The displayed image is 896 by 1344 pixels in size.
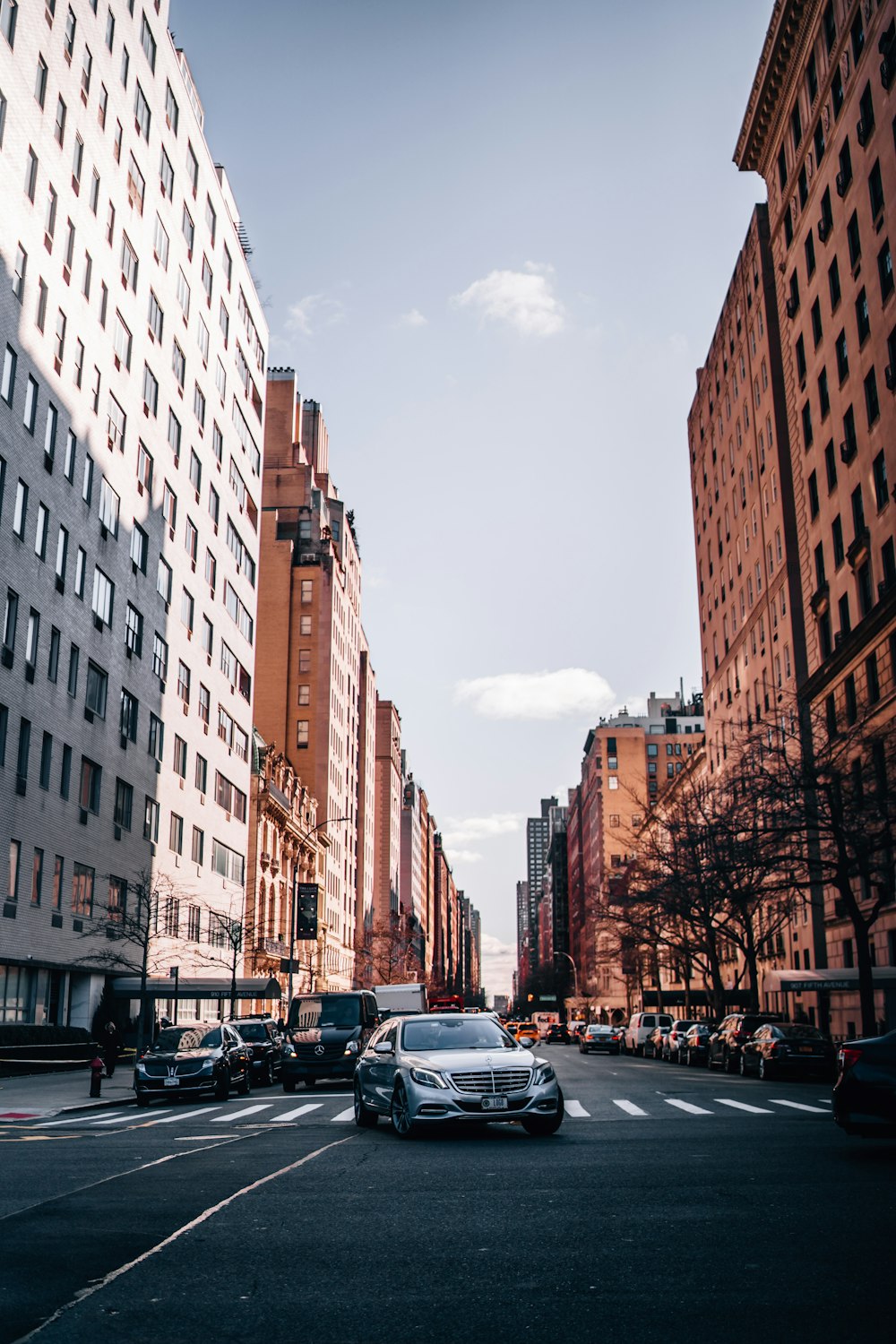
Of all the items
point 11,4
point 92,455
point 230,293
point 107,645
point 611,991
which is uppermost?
point 230,293

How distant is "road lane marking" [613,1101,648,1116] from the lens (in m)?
20.1

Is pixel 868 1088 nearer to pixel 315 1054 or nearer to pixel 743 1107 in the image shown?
pixel 743 1107

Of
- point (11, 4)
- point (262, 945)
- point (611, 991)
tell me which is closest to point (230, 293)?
point (11, 4)

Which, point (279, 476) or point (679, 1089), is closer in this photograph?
point (679, 1089)

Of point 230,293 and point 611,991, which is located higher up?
point 230,293

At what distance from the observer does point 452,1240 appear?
26.8ft

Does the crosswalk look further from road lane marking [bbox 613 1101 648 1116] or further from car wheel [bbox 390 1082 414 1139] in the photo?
car wheel [bbox 390 1082 414 1139]

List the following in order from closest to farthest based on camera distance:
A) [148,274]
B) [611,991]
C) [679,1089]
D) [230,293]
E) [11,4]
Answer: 1. [679,1089]
2. [11,4]
3. [148,274]
4. [230,293]
5. [611,991]

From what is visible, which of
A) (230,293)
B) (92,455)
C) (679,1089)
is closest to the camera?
(679,1089)

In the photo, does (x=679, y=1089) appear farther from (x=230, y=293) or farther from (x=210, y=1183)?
(x=230, y=293)

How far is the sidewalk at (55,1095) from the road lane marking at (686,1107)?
1115 cm

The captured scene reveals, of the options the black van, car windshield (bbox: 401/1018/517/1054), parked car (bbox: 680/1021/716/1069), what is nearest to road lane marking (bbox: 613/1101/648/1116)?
car windshield (bbox: 401/1018/517/1054)

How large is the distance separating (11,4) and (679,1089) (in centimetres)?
3601

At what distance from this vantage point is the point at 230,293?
68.9 meters
